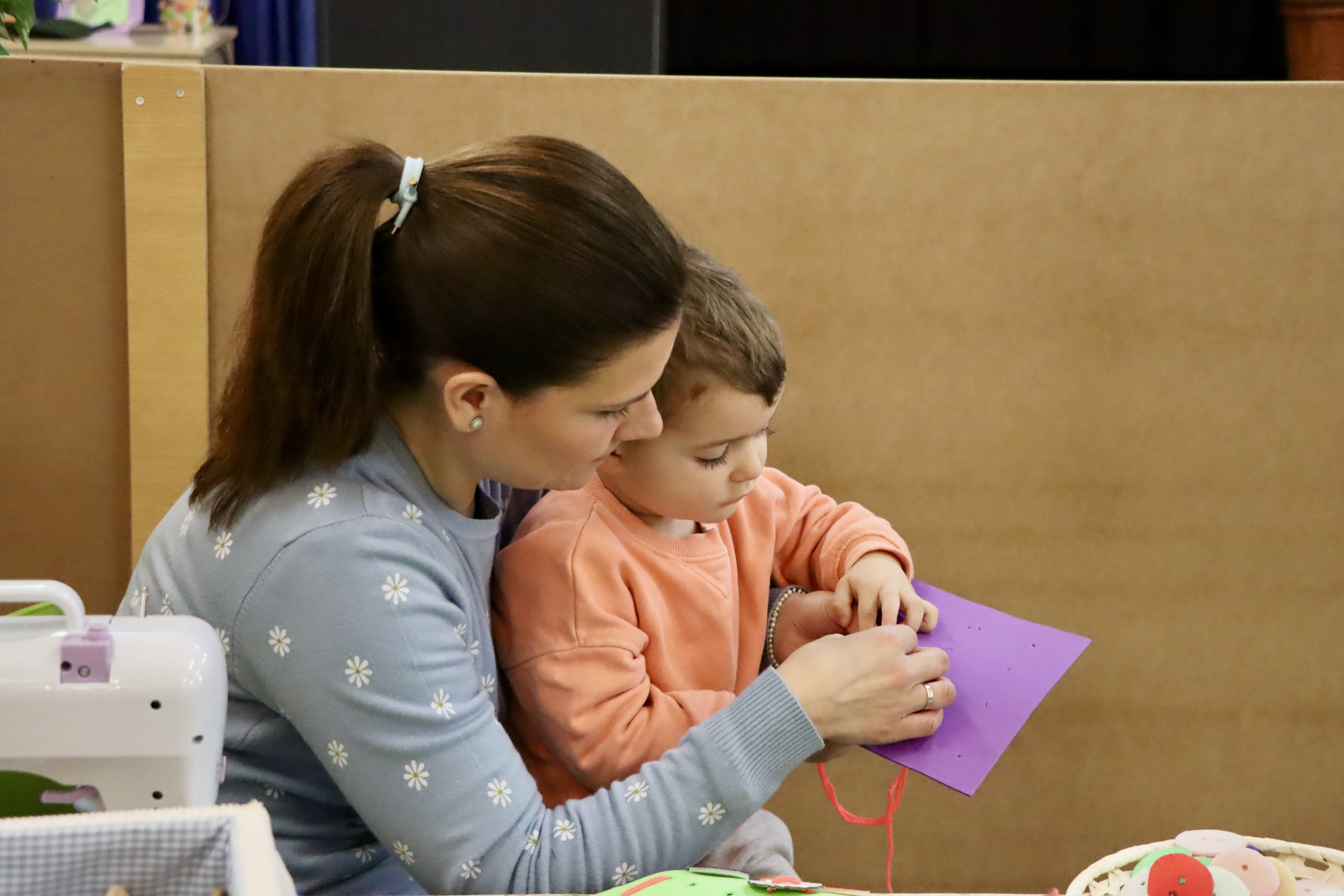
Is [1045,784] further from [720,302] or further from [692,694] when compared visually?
[720,302]

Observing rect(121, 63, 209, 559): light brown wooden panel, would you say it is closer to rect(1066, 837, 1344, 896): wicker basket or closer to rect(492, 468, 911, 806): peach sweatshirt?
rect(492, 468, 911, 806): peach sweatshirt

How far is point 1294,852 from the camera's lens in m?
0.91

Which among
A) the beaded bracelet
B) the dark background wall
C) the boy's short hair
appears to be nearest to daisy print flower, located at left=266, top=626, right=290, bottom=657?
the boy's short hair

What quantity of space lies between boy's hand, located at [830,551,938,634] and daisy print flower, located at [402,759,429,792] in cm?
42

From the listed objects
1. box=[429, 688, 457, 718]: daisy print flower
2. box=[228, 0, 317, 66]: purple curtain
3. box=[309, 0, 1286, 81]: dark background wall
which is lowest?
box=[429, 688, 457, 718]: daisy print flower

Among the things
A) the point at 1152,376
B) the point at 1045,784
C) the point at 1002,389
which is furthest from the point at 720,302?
the point at 1045,784

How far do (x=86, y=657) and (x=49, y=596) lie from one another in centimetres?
4

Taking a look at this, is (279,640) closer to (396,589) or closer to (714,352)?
(396,589)

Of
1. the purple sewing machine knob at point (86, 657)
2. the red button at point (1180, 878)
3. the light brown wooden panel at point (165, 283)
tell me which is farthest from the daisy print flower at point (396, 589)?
the light brown wooden panel at point (165, 283)

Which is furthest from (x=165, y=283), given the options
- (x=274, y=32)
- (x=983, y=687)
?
(x=274, y=32)

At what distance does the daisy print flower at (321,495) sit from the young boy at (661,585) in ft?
0.67

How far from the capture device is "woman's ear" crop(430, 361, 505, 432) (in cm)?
A: 92

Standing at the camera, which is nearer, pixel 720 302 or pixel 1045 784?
pixel 720 302

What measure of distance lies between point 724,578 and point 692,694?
12cm
